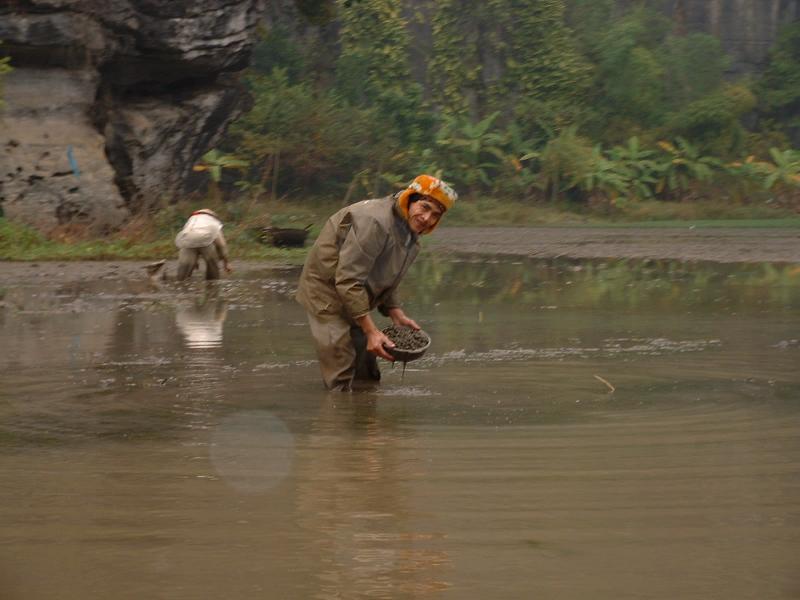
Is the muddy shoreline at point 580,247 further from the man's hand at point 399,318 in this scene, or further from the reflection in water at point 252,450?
the reflection in water at point 252,450

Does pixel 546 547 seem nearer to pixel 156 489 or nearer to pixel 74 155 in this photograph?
pixel 156 489

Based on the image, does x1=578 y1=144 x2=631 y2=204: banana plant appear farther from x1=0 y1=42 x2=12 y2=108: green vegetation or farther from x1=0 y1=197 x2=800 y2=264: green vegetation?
x1=0 y1=42 x2=12 y2=108: green vegetation

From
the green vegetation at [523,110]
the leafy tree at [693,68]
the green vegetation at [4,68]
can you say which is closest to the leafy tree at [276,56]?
the green vegetation at [523,110]

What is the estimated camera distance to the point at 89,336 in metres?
12.3

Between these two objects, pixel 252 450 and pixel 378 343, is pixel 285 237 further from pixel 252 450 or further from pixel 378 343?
pixel 252 450

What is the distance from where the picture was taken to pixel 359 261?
26.7 ft

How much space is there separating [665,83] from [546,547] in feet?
116

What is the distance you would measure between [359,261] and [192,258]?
33.3 ft

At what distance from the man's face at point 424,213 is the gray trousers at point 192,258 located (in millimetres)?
10051

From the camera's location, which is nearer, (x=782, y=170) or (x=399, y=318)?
(x=399, y=318)

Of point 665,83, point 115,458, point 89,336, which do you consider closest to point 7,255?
point 89,336

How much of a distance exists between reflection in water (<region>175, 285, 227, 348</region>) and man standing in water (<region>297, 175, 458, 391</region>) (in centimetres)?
300

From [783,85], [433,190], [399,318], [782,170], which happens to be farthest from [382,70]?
[433,190]

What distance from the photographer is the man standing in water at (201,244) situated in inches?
696
